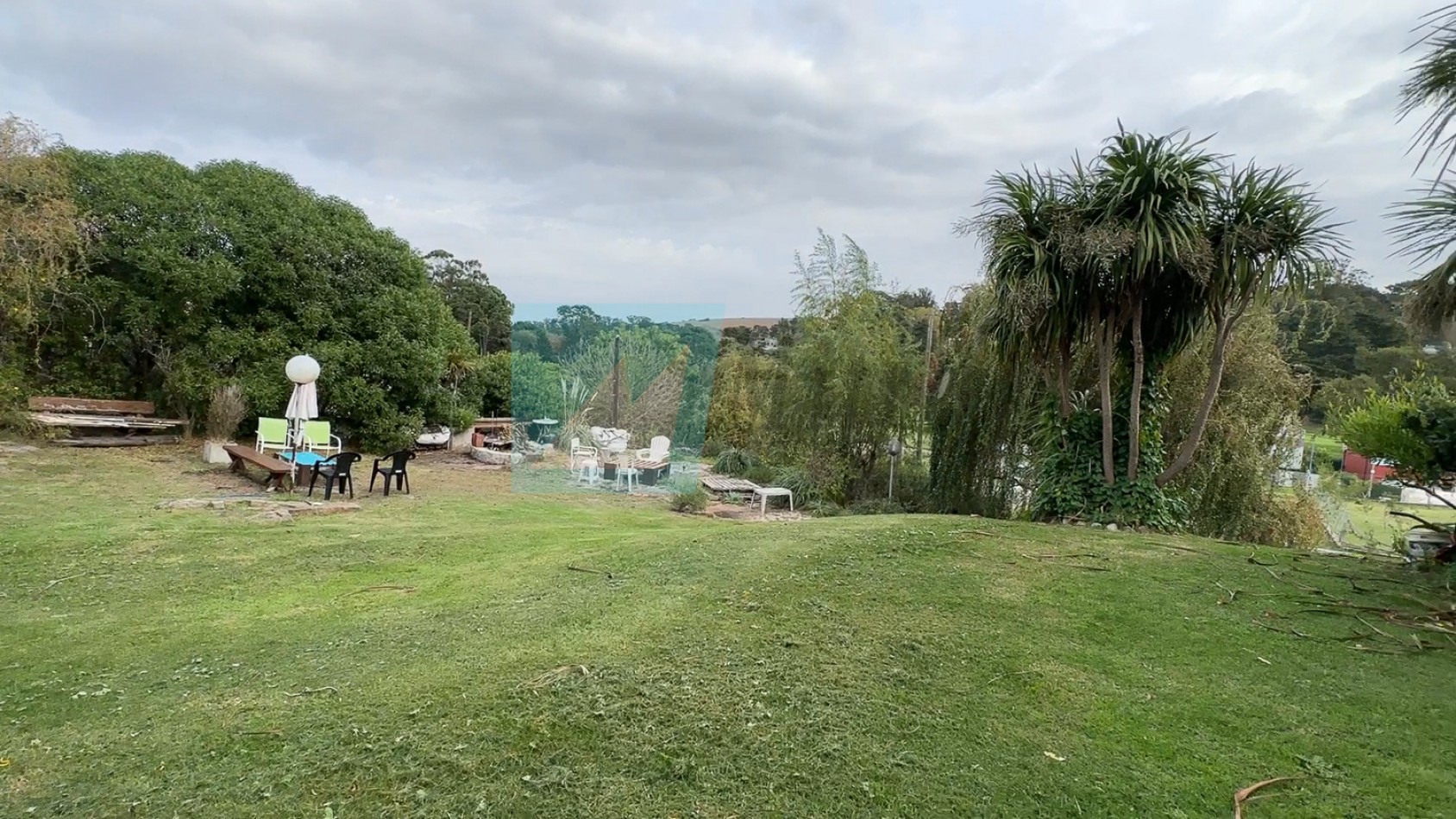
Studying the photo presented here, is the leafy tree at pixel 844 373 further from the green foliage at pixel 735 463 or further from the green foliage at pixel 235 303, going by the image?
the green foliage at pixel 235 303

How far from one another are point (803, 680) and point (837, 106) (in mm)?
8589

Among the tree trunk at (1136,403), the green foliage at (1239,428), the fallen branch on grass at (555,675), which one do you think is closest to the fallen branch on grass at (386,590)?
the fallen branch on grass at (555,675)

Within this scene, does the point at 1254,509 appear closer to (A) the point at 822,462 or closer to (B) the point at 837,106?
(A) the point at 822,462

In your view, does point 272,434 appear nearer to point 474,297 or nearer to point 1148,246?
point 1148,246

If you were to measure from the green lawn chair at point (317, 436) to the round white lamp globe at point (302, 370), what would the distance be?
2.51 ft

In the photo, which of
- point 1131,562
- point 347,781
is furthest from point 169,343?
point 1131,562

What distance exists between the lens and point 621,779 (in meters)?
1.92

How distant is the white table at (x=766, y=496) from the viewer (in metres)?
8.57

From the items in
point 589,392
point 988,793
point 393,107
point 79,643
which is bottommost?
point 79,643

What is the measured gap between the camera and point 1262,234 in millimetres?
5035

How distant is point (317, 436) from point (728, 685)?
9414 millimetres

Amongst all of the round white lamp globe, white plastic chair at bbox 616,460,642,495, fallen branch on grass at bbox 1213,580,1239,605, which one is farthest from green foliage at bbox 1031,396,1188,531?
the round white lamp globe

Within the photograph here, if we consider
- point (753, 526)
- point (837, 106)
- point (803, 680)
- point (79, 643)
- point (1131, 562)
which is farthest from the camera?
point (837, 106)

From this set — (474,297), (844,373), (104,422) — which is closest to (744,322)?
(844,373)
